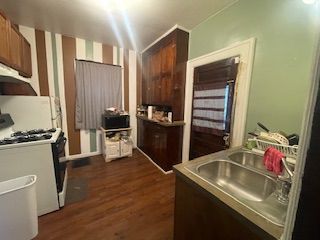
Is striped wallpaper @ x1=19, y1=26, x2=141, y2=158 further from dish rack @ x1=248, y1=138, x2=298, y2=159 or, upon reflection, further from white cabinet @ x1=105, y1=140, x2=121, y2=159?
dish rack @ x1=248, y1=138, x2=298, y2=159

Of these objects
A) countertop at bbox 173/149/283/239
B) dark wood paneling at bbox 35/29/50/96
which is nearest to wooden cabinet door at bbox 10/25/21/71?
dark wood paneling at bbox 35/29/50/96

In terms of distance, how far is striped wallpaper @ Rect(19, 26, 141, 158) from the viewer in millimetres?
2887

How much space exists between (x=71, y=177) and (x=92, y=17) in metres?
2.58

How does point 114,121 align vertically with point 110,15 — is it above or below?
below

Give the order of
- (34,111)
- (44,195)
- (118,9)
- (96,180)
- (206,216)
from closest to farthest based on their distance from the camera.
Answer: (206,216) < (44,195) < (118,9) < (34,111) < (96,180)

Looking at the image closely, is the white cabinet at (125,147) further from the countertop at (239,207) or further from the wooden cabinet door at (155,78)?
the countertop at (239,207)

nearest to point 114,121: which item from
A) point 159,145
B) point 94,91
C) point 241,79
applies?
point 94,91

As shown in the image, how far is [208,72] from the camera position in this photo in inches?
88.3

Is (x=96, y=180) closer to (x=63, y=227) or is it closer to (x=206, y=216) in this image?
(x=63, y=227)

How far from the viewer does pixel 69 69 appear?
315 centimetres

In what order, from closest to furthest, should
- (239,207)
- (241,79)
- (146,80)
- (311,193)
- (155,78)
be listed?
(311,193)
(239,207)
(241,79)
(155,78)
(146,80)

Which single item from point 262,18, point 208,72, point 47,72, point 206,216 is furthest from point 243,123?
point 47,72

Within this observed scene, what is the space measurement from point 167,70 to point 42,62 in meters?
2.36

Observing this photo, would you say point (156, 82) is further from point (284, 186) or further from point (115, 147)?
point (284, 186)
